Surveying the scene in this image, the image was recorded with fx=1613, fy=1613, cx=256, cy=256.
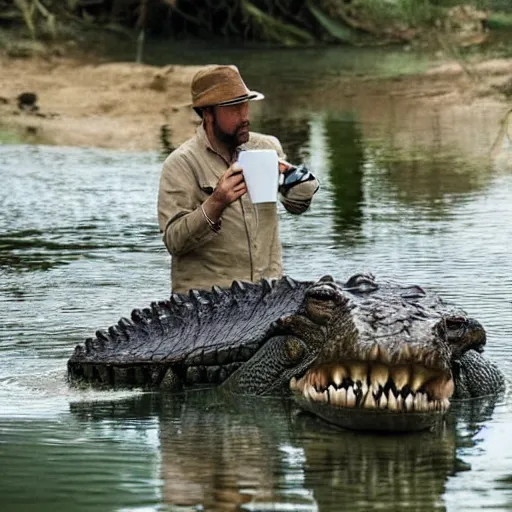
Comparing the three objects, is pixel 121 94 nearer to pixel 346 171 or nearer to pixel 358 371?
pixel 346 171

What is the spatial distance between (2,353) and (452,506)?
3.57 m

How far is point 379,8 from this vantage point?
27969 millimetres

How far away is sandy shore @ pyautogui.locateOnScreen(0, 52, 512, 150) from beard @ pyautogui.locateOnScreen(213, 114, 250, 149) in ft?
32.4

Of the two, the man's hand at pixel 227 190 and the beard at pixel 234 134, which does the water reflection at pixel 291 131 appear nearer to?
the beard at pixel 234 134

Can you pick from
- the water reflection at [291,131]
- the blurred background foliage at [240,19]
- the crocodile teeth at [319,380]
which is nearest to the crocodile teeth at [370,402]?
the crocodile teeth at [319,380]

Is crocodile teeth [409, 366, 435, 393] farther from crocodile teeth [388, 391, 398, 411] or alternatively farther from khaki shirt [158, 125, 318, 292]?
khaki shirt [158, 125, 318, 292]

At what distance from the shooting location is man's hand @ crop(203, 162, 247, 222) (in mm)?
7555

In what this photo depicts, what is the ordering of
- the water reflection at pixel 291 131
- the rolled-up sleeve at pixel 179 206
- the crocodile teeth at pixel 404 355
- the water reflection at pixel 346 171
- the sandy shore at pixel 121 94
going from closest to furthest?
the crocodile teeth at pixel 404 355, the rolled-up sleeve at pixel 179 206, the water reflection at pixel 346 171, the water reflection at pixel 291 131, the sandy shore at pixel 121 94

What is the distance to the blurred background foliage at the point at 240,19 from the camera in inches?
1148

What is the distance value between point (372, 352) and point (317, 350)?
28.7 inches

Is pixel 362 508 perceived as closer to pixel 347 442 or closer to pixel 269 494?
pixel 269 494

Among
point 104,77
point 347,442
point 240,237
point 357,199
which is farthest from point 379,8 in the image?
point 347,442

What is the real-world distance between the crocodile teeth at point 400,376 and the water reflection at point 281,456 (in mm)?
231

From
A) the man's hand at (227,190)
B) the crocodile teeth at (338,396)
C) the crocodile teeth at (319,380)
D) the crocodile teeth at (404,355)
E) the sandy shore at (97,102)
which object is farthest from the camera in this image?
the sandy shore at (97,102)
